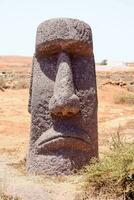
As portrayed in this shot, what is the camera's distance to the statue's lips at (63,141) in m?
7.68

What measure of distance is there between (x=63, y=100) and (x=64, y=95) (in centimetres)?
7

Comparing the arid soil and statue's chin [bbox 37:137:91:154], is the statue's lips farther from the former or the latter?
the arid soil

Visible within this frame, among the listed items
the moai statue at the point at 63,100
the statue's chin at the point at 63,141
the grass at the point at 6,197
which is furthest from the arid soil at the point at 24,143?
the statue's chin at the point at 63,141

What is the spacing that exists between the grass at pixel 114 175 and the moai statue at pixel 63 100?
1.16m

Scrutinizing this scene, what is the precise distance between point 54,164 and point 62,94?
3.29 ft

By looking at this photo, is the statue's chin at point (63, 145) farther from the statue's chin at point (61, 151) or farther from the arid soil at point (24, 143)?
the arid soil at point (24, 143)

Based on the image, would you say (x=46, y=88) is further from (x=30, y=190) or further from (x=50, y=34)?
(x=30, y=190)

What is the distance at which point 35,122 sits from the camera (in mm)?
7926

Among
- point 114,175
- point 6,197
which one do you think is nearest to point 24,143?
point 6,197

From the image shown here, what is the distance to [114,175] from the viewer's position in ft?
20.1

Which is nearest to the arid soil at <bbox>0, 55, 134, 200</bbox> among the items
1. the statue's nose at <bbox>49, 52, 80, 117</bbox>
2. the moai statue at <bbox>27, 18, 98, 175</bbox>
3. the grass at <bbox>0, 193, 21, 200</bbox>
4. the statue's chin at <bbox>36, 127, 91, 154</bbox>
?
the grass at <bbox>0, 193, 21, 200</bbox>

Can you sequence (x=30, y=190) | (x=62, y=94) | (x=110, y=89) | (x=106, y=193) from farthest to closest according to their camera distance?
1. (x=110, y=89)
2. (x=62, y=94)
3. (x=30, y=190)
4. (x=106, y=193)

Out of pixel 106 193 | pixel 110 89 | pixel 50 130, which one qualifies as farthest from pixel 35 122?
pixel 110 89

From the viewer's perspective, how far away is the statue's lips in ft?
25.2
